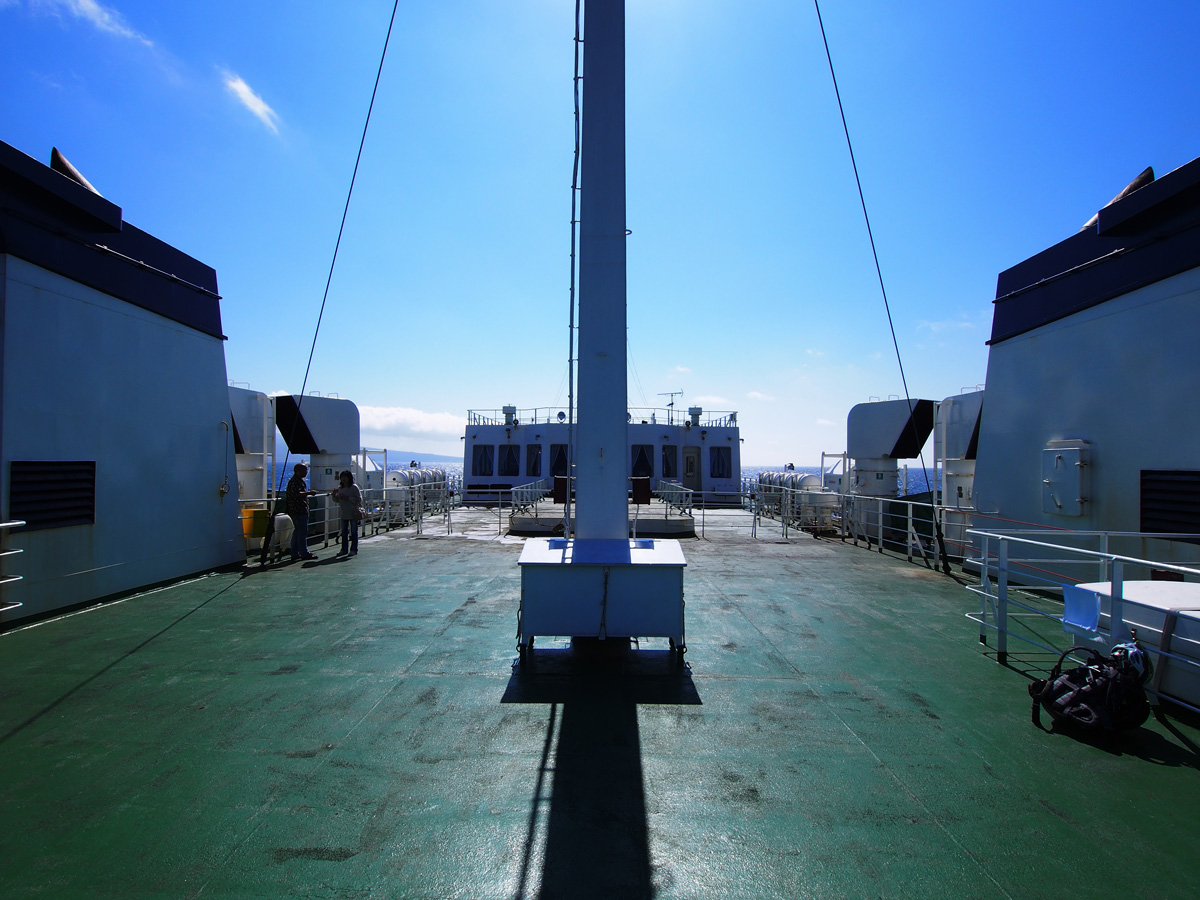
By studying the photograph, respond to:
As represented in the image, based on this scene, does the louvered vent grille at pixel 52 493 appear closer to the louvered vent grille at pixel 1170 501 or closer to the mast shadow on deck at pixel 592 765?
the mast shadow on deck at pixel 592 765

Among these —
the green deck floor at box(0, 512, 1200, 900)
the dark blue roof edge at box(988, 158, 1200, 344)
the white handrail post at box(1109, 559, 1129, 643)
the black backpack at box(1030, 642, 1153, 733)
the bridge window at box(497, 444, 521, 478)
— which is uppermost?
the dark blue roof edge at box(988, 158, 1200, 344)

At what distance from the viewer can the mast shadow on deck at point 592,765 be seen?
2516 millimetres

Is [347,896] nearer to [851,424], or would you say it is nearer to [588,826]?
[588,826]

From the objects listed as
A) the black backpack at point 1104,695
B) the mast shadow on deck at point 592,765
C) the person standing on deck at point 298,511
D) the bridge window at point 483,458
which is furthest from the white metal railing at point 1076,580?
the bridge window at point 483,458

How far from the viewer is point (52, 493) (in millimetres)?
6617

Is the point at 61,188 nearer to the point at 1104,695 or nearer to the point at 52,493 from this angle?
the point at 52,493

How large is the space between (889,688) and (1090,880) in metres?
2.18

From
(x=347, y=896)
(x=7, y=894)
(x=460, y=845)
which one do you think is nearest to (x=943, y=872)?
(x=460, y=845)

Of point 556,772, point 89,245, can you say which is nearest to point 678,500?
point 89,245

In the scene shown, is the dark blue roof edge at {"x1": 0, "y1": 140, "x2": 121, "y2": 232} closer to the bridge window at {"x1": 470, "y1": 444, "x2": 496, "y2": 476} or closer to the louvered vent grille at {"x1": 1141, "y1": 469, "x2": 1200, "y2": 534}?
the louvered vent grille at {"x1": 1141, "y1": 469, "x2": 1200, "y2": 534}

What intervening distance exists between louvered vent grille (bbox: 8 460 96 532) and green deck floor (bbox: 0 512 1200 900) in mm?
1243

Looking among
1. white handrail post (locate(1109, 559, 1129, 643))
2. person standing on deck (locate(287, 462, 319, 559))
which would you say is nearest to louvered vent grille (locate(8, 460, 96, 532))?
person standing on deck (locate(287, 462, 319, 559))

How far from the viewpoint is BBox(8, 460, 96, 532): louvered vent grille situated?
6.25 m

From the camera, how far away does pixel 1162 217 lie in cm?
675
